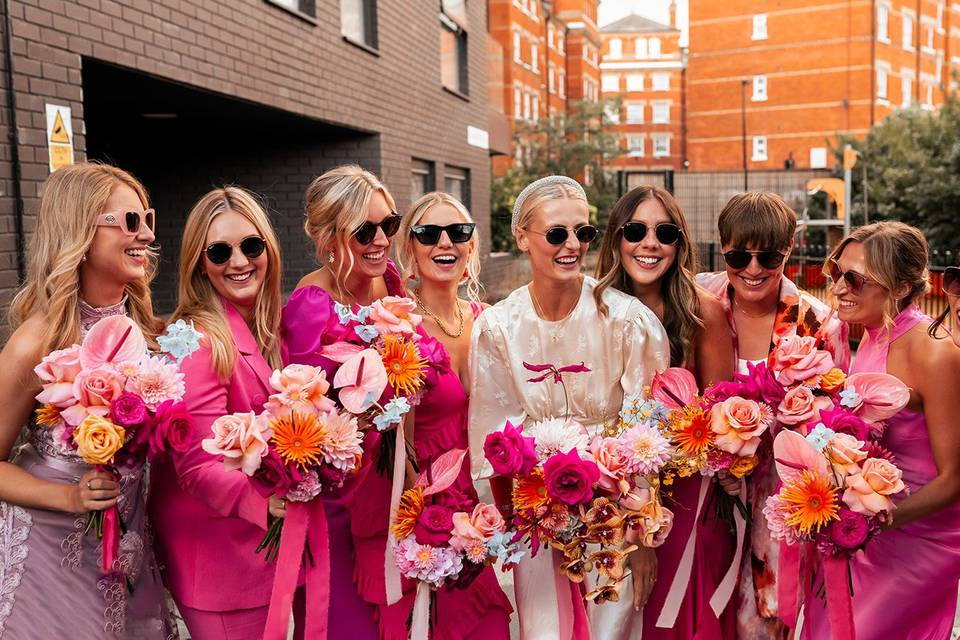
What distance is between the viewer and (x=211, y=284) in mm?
3113

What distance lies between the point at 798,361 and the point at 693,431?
42 centimetres

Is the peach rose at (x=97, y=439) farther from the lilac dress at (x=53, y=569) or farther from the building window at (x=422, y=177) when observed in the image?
the building window at (x=422, y=177)

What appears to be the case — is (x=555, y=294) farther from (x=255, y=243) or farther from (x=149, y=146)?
(x=149, y=146)

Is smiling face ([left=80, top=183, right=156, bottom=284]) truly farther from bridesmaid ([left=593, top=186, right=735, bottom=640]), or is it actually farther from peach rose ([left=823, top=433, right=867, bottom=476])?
peach rose ([left=823, top=433, right=867, bottom=476])

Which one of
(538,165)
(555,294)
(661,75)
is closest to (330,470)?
(555,294)

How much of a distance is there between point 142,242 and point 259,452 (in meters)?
0.91

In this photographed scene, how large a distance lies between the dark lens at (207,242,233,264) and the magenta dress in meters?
2.29

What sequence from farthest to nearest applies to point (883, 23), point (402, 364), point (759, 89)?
point (759, 89) → point (883, 23) → point (402, 364)

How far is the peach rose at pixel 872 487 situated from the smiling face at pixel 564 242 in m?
1.22

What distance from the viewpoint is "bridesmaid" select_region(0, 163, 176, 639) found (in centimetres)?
256

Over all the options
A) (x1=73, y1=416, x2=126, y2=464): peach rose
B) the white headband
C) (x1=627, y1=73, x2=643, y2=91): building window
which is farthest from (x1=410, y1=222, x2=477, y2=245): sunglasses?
(x1=627, y1=73, x2=643, y2=91): building window

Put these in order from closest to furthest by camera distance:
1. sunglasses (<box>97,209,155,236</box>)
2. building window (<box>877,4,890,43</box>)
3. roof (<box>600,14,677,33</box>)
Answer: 1. sunglasses (<box>97,209,155,236</box>)
2. building window (<box>877,4,890,43</box>)
3. roof (<box>600,14,677,33</box>)

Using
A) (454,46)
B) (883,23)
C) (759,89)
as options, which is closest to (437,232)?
(454,46)

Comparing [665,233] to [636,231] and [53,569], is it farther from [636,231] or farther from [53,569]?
[53,569]
